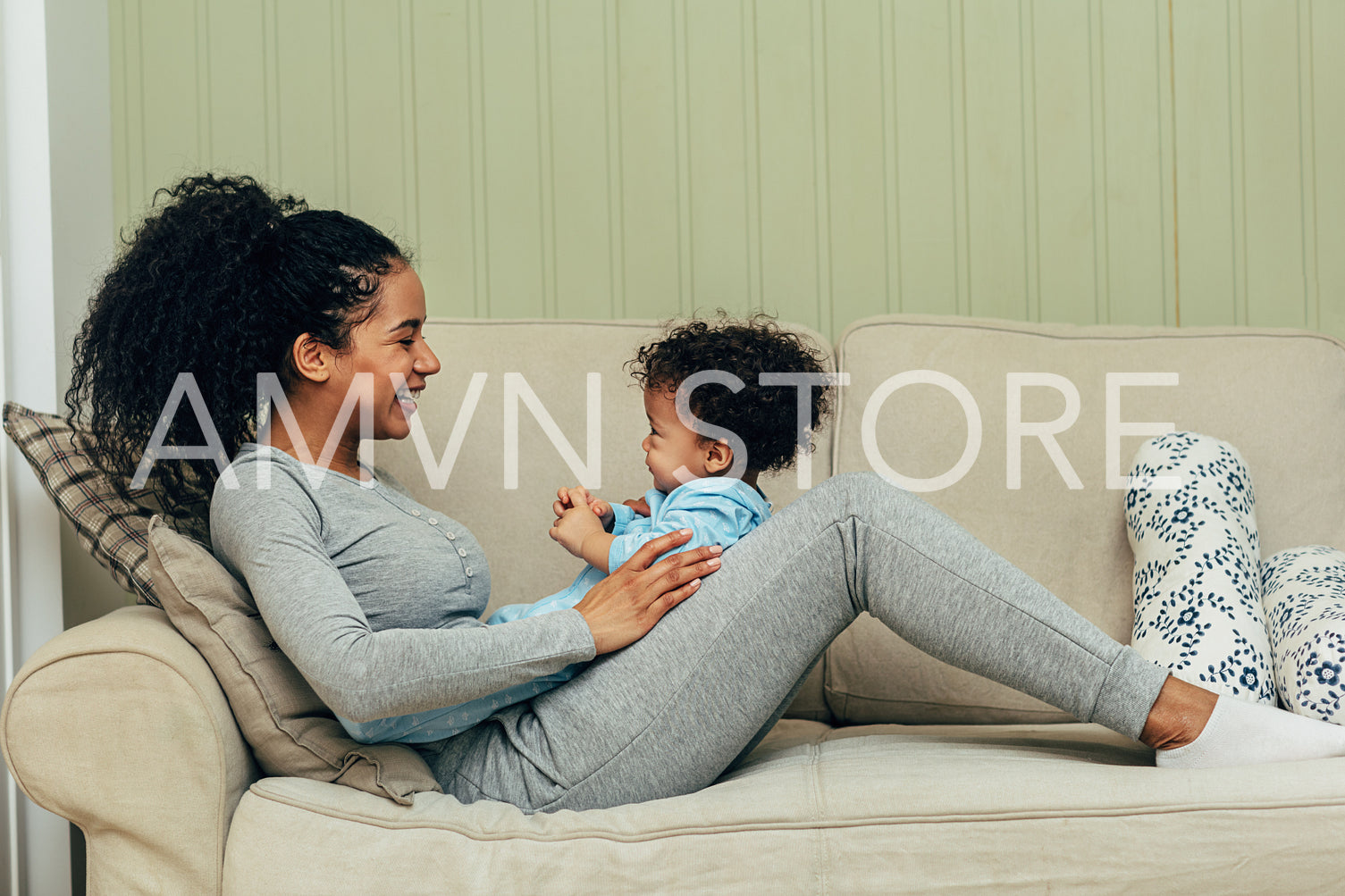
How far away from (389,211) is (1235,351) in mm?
1661

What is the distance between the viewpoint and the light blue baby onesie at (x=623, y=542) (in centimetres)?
121

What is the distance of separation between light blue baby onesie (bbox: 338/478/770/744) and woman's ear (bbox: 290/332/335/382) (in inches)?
Answer: 15.7

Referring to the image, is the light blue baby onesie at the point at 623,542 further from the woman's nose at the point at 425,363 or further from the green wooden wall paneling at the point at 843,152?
the green wooden wall paneling at the point at 843,152

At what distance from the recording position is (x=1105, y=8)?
2244 mm

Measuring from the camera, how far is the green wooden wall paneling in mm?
2221

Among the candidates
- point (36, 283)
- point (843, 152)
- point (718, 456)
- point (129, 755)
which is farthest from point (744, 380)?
point (36, 283)

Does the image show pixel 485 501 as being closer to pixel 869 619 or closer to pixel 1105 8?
pixel 869 619

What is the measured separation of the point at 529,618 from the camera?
1.21m

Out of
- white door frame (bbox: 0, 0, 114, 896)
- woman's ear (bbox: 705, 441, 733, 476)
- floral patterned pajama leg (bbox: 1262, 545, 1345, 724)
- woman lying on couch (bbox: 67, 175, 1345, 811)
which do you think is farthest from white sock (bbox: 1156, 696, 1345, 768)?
white door frame (bbox: 0, 0, 114, 896)

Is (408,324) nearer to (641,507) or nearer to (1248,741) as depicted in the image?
(641,507)

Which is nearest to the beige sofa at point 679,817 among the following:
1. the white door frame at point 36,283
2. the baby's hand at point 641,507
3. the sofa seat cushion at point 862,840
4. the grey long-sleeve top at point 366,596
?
the sofa seat cushion at point 862,840

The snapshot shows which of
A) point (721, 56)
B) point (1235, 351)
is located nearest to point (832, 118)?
point (721, 56)

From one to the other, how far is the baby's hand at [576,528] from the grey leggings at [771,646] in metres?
0.23

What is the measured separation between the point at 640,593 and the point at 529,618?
0.13 m
